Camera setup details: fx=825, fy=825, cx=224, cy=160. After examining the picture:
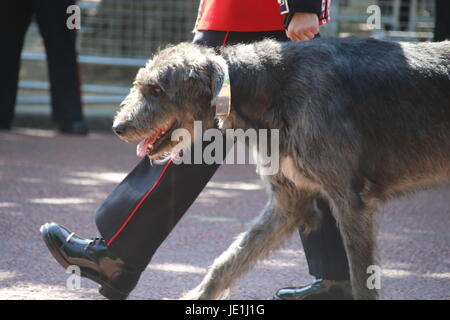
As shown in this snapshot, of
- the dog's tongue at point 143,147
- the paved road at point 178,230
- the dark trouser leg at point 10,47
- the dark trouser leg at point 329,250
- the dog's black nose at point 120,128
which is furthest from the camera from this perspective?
the dark trouser leg at point 10,47

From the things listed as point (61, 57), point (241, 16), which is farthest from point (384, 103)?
point (61, 57)

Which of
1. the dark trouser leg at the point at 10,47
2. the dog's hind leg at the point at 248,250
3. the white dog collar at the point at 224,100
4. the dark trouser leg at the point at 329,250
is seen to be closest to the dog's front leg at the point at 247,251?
the dog's hind leg at the point at 248,250

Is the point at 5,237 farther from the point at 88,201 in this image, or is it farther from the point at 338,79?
the point at 338,79

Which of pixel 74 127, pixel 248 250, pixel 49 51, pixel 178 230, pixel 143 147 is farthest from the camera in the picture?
pixel 74 127

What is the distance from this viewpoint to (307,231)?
4.38 meters

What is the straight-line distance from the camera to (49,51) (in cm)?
1015

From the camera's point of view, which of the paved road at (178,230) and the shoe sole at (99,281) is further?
the paved road at (178,230)

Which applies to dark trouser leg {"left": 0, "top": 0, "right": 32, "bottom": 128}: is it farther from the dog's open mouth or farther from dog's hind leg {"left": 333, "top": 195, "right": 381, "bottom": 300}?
dog's hind leg {"left": 333, "top": 195, "right": 381, "bottom": 300}

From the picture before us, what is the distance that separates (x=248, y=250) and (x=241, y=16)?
1237 mm

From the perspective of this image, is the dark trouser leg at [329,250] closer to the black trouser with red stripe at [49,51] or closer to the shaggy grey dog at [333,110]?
the shaggy grey dog at [333,110]

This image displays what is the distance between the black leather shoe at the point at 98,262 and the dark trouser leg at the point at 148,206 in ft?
0.18

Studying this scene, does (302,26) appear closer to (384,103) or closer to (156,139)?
(384,103)

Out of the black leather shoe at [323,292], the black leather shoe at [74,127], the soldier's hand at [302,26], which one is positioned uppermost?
the soldier's hand at [302,26]

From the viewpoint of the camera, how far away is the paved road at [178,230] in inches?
192
